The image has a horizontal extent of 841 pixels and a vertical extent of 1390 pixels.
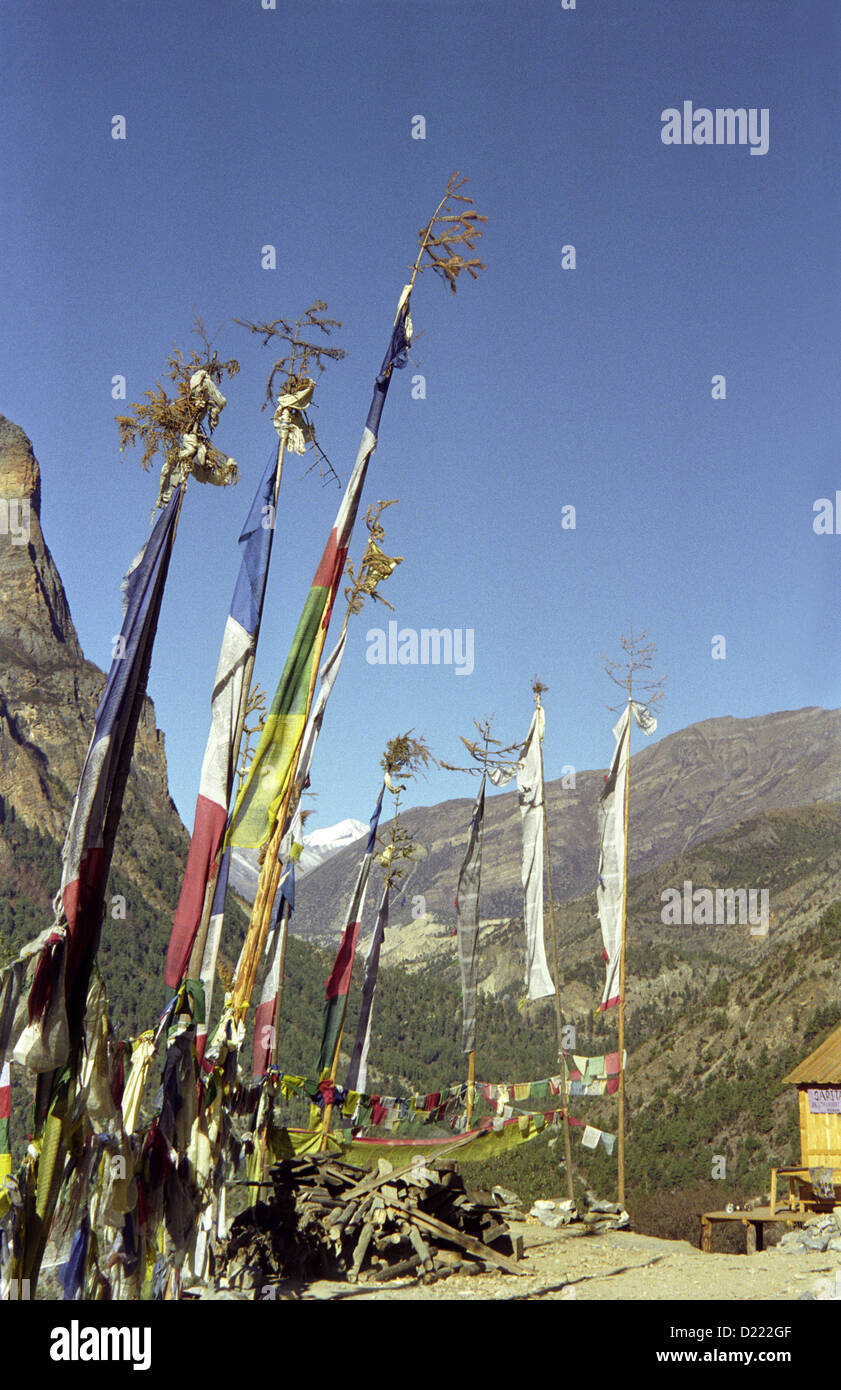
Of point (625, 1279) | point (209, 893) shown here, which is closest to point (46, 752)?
point (625, 1279)

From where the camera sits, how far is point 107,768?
6.45 m

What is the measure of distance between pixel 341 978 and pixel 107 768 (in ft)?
36.4

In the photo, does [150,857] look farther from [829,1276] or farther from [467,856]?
[829,1276]

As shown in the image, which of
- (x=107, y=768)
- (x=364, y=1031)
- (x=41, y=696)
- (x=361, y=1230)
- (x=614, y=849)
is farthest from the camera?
(x=41, y=696)

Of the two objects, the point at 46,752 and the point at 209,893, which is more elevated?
the point at 46,752

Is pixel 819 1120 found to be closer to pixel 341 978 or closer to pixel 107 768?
pixel 341 978

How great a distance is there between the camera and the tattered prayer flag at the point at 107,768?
610 cm

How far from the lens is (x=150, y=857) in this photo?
311ft

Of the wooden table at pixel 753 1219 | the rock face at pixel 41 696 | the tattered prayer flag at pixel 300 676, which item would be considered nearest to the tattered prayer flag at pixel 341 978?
the wooden table at pixel 753 1219

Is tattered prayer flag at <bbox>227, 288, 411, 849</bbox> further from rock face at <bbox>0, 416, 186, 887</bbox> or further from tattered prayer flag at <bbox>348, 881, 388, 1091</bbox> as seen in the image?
rock face at <bbox>0, 416, 186, 887</bbox>

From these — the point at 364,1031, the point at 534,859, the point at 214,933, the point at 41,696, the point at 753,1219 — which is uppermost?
the point at 41,696

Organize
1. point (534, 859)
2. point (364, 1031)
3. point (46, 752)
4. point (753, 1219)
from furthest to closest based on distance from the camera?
point (46, 752) < point (364, 1031) < point (534, 859) < point (753, 1219)

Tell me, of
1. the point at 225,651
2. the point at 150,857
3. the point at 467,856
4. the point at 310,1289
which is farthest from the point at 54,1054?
the point at 150,857

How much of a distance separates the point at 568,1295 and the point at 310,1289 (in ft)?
8.82
